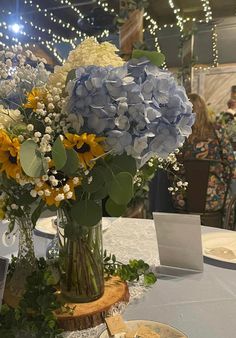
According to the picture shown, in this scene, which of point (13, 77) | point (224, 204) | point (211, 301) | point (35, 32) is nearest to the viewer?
point (13, 77)

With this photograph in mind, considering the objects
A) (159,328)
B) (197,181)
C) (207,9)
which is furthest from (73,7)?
(159,328)

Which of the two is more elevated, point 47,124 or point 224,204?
point 47,124

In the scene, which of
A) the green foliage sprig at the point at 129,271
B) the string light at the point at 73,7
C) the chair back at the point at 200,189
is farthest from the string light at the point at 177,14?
the green foliage sprig at the point at 129,271

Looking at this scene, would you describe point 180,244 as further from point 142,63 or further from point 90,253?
point 142,63

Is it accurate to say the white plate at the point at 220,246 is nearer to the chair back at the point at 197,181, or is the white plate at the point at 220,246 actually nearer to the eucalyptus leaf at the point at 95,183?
the eucalyptus leaf at the point at 95,183

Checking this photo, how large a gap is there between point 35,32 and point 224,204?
344 centimetres

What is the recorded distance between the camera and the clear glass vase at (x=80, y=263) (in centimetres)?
79

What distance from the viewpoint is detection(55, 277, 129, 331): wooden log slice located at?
2.49 feet

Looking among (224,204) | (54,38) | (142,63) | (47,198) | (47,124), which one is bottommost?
(224,204)

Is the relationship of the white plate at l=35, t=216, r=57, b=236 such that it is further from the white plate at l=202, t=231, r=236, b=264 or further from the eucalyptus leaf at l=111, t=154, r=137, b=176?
the eucalyptus leaf at l=111, t=154, r=137, b=176

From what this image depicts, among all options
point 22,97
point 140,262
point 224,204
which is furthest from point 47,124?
point 224,204

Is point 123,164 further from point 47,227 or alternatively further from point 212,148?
point 212,148

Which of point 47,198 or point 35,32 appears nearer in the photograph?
point 47,198

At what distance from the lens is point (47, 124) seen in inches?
27.0
